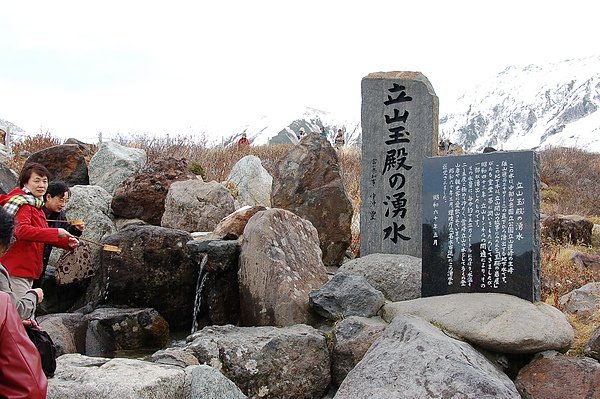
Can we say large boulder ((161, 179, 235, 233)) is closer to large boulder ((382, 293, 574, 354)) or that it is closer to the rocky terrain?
the rocky terrain

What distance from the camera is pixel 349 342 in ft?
15.8

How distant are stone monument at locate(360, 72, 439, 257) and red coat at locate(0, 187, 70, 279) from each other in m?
3.71

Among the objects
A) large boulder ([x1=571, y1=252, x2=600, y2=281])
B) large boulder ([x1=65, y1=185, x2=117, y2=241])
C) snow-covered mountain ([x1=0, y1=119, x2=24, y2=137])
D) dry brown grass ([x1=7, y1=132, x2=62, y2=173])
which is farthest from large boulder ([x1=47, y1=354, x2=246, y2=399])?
snow-covered mountain ([x1=0, y1=119, x2=24, y2=137])

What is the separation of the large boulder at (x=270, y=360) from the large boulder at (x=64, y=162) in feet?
25.4

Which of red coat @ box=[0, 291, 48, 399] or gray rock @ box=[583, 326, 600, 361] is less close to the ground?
red coat @ box=[0, 291, 48, 399]

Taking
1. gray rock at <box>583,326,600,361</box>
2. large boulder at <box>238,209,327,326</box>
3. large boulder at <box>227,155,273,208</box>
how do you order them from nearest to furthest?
gray rock at <box>583,326,600,361</box> → large boulder at <box>238,209,327,326</box> → large boulder at <box>227,155,273,208</box>

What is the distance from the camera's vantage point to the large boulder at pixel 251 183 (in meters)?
12.4

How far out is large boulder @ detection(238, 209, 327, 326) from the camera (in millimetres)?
5609

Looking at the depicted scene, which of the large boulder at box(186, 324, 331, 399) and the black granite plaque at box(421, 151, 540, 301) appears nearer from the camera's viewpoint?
the large boulder at box(186, 324, 331, 399)

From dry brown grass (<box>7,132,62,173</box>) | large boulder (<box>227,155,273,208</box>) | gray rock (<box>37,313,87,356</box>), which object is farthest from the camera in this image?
dry brown grass (<box>7,132,62,173</box>)

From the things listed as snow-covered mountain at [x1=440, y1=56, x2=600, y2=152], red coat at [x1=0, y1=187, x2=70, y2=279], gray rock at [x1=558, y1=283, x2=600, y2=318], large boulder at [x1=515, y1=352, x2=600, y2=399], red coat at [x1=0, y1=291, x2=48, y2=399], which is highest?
snow-covered mountain at [x1=440, y1=56, x2=600, y2=152]

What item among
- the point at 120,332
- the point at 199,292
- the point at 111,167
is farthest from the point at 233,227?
the point at 111,167

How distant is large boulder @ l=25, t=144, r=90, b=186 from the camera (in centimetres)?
1130

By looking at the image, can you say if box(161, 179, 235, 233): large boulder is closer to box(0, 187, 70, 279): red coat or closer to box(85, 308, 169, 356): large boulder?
box(85, 308, 169, 356): large boulder
